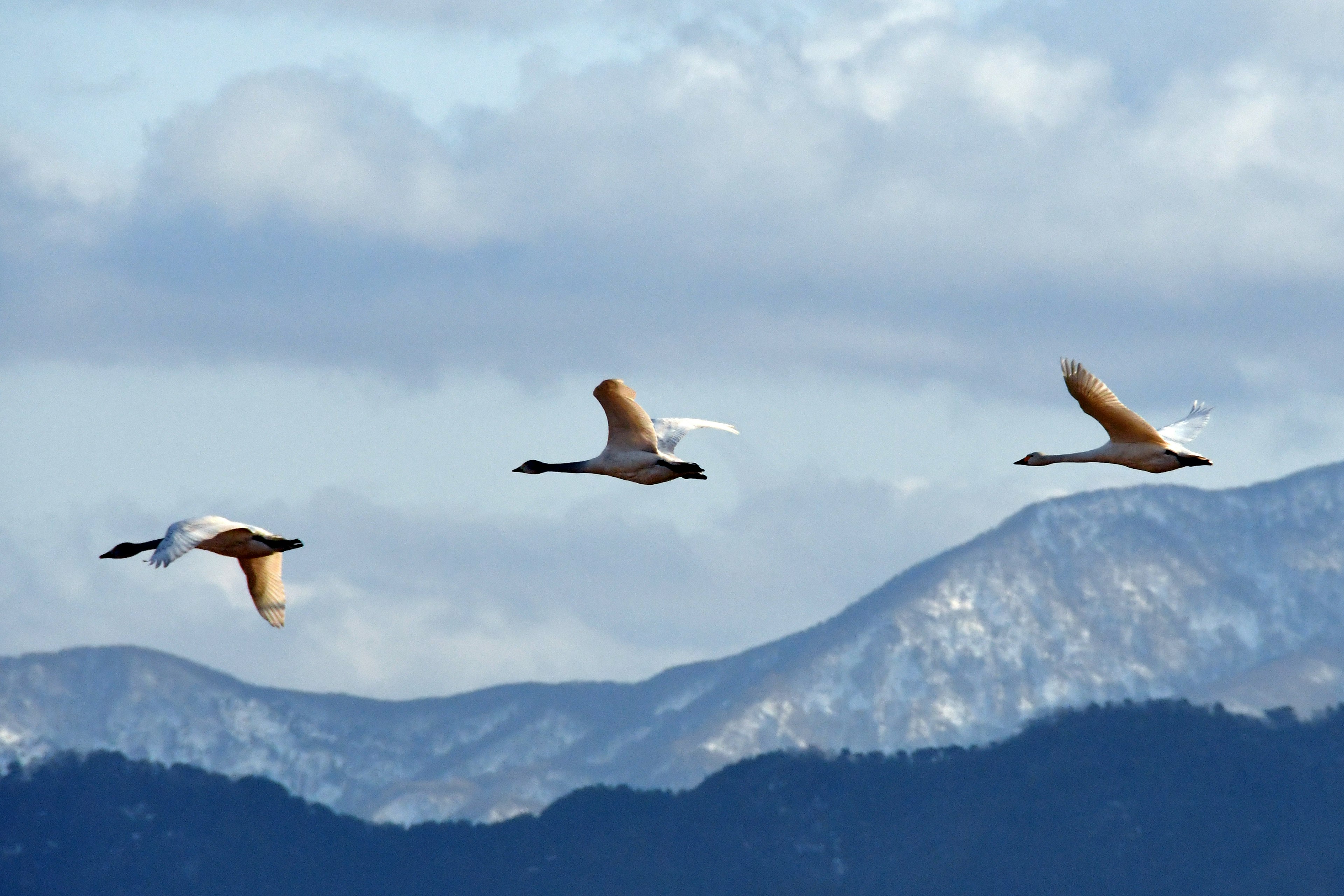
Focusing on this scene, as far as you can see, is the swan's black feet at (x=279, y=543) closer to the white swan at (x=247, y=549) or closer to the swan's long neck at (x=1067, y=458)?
the white swan at (x=247, y=549)

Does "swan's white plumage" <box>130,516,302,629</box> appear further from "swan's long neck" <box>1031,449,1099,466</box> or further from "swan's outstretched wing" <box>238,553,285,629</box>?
"swan's long neck" <box>1031,449,1099,466</box>

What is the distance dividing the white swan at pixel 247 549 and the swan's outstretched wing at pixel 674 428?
39.6ft

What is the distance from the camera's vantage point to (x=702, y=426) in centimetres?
7906

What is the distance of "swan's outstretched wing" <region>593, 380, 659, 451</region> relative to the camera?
70875 millimetres

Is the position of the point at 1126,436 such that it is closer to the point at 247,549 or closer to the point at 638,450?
the point at 638,450

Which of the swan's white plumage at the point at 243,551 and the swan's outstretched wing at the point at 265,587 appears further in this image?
the swan's outstretched wing at the point at 265,587

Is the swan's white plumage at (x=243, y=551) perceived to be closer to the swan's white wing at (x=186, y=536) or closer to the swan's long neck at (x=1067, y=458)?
the swan's white wing at (x=186, y=536)

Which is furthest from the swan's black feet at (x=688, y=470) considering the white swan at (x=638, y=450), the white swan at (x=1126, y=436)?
the white swan at (x=1126, y=436)

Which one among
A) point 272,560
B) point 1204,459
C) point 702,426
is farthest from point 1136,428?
point 272,560

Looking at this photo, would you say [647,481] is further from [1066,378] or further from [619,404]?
[1066,378]

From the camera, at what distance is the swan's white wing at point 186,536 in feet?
215

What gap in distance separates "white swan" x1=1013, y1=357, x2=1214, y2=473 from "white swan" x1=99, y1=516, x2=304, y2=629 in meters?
23.0

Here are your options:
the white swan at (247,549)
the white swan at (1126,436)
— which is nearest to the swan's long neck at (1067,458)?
the white swan at (1126,436)

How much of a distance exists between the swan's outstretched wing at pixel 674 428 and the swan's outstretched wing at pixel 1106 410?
10.9 metres
